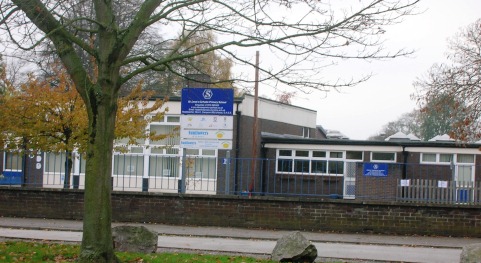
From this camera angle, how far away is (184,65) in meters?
13.3

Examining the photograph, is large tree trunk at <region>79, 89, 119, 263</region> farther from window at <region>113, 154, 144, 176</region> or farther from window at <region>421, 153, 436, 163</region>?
window at <region>421, 153, 436, 163</region>

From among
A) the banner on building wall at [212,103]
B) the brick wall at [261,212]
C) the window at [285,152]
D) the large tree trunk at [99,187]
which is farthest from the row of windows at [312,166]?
the large tree trunk at [99,187]

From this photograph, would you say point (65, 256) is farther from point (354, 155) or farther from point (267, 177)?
point (354, 155)

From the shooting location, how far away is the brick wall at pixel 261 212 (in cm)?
1980

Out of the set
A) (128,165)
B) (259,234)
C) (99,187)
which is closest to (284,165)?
(259,234)

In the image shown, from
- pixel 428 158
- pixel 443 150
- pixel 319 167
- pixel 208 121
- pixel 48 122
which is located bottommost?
pixel 319 167

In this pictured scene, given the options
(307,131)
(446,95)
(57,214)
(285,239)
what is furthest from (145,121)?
(307,131)

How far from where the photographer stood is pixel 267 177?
23.0 metres

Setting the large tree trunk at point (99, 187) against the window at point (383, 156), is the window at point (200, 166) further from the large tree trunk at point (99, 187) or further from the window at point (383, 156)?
the window at point (383, 156)

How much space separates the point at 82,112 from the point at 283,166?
6798 mm

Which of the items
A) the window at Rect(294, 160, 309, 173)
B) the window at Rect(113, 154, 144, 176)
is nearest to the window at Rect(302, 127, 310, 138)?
the window at Rect(294, 160, 309, 173)

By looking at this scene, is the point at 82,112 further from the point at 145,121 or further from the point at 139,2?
the point at 139,2

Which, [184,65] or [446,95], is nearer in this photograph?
[184,65]

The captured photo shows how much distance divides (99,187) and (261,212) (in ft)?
31.8
